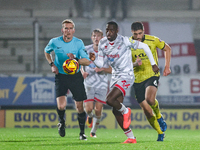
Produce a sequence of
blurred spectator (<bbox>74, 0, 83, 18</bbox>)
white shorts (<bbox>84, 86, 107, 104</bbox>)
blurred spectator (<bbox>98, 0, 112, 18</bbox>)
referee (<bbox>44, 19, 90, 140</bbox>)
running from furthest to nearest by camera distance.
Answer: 1. blurred spectator (<bbox>74, 0, 83, 18</bbox>)
2. blurred spectator (<bbox>98, 0, 112, 18</bbox>)
3. white shorts (<bbox>84, 86, 107, 104</bbox>)
4. referee (<bbox>44, 19, 90, 140</bbox>)

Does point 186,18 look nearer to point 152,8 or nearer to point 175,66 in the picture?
point 152,8

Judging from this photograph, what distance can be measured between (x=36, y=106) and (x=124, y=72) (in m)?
7.24

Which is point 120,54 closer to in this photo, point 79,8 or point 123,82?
point 123,82

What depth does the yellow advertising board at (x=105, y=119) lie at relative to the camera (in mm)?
12492

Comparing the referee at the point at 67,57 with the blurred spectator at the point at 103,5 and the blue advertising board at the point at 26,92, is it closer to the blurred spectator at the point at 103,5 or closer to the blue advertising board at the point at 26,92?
the blue advertising board at the point at 26,92

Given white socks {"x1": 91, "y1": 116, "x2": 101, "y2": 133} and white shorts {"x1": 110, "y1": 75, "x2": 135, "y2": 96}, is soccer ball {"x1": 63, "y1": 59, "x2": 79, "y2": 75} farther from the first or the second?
white socks {"x1": 91, "y1": 116, "x2": 101, "y2": 133}

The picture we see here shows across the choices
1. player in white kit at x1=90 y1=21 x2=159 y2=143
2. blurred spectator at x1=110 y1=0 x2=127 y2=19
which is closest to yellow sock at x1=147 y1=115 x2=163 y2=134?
player in white kit at x1=90 y1=21 x2=159 y2=143

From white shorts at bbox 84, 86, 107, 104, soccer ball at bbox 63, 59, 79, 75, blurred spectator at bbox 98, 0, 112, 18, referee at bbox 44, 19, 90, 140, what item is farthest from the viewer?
blurred spectator at bbox 98, 0, 112, 18

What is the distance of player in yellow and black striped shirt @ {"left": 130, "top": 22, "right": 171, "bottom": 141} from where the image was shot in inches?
257

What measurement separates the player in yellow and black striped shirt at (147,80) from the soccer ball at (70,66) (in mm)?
987

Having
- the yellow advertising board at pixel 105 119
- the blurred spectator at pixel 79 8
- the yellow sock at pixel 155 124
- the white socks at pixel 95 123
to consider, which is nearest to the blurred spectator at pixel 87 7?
the blurred spectator at pixel 79 8

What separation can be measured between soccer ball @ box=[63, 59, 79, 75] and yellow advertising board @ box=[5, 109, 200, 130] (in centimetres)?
628

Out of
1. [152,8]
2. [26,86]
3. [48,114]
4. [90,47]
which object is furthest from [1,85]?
[152,8]

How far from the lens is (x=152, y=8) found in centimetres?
1571
